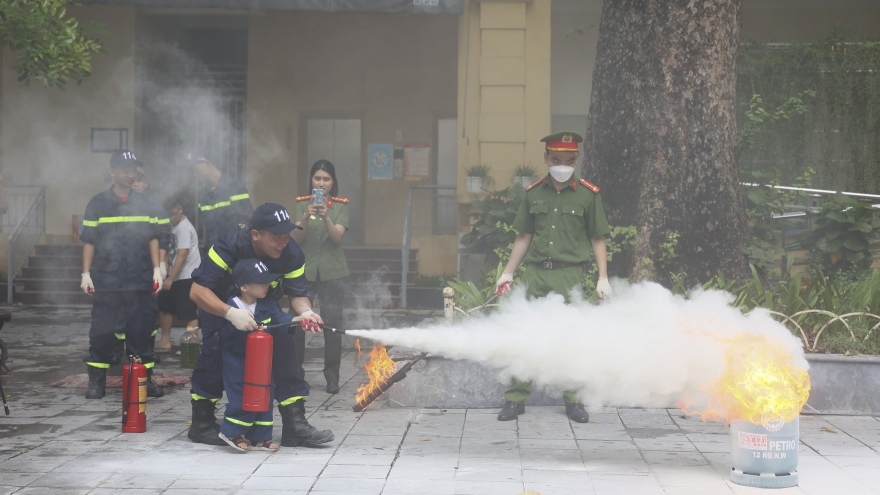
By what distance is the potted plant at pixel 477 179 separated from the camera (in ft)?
49.6

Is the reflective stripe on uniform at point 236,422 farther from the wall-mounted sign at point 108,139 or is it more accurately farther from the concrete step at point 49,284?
the wall-mounted sign at point 108,139

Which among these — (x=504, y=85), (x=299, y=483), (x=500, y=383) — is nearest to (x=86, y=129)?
(x=504, y=85)

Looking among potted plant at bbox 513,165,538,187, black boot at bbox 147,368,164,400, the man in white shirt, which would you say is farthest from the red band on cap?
potted plant at bbox 513,165,538,187

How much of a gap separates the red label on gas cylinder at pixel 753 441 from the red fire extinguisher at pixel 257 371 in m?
2.85

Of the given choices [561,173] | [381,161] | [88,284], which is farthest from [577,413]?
[381,161]

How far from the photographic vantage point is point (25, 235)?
53.7 feet

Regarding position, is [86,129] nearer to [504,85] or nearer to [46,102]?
[46,102]

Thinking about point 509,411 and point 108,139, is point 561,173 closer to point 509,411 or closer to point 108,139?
point 509,411

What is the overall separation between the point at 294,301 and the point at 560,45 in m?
12.1

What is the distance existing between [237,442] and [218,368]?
51cm

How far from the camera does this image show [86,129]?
1731cm

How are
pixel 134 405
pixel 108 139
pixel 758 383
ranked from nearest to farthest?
pixel 758 383
pixel 134 405
pixel 108 139

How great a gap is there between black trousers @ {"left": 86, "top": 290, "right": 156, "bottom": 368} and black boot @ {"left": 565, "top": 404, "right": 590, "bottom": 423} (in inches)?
137

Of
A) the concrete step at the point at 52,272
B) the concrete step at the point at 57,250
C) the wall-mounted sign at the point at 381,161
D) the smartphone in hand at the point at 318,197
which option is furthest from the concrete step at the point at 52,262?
the smartphone in hand at the point at 318,197
